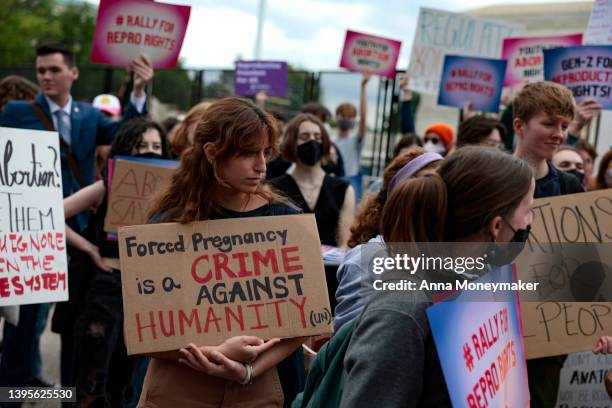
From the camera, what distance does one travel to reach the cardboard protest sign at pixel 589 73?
238 inches

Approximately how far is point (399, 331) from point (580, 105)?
4.39 meters

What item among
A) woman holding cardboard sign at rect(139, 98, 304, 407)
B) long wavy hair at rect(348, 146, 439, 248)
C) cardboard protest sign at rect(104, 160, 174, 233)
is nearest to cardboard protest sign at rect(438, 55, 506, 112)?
cardboard protest sign at rect(104, 160, 174, 233)

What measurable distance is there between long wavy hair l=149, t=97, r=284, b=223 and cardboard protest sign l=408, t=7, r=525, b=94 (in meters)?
5.53

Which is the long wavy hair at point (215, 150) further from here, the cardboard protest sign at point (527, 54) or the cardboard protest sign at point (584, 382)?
the cardboard protest sign at point (527, 54)

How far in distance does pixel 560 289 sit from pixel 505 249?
2.66ft

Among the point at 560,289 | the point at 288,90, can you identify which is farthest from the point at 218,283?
the point at 288,90

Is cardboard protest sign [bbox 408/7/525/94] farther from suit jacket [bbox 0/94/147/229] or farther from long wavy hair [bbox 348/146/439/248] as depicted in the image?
long wavy hair [bbox 348/146/439/248]

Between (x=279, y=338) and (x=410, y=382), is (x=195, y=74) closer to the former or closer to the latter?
(x=279, y=338)

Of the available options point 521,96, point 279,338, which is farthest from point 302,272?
point 521,96

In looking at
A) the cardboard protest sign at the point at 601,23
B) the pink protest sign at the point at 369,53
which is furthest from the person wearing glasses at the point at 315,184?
the pink protest sign at the point at 369,53

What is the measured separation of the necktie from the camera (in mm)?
5723

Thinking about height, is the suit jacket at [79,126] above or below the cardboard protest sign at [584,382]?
above

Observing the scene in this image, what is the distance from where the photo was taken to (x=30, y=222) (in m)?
4.05

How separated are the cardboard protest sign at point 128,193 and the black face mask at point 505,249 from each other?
266cm
